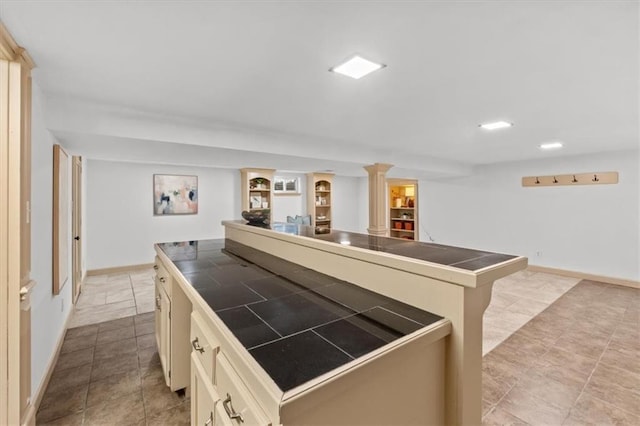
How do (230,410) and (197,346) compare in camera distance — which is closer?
(230,410)

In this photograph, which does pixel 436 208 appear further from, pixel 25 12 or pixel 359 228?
pixel 25 12

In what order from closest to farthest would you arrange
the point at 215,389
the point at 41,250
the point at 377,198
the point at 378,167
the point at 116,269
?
the point at 215,389
the point at 41,250
the point at 378,167
the point at 377,198
the point at 116,269

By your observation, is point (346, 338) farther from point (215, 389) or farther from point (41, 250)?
point (41, 250)

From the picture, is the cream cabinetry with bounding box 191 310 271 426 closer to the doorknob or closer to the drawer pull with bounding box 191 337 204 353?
the drawer pull with bounding box 191 337 204 353

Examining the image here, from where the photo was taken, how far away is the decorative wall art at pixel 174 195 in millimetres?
5660

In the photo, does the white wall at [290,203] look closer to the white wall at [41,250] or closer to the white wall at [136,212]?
the white wall at [136,212]

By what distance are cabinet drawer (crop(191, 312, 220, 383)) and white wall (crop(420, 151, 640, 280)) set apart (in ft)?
21.3

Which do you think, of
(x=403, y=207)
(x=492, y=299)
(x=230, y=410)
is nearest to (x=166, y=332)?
(x=230, y=410)

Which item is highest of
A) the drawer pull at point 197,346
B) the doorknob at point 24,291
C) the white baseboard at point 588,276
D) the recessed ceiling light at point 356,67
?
the recessed ceiling light at point 356,67

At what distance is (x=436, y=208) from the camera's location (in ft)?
24.4

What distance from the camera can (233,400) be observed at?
2.94 feet

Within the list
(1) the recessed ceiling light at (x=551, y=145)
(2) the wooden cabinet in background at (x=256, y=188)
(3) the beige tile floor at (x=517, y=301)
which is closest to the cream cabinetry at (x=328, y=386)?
(3) the beige tile floor at (x=517, y=301)

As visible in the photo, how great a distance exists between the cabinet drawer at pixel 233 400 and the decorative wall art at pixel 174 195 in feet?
17.8

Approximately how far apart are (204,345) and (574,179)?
654cm
